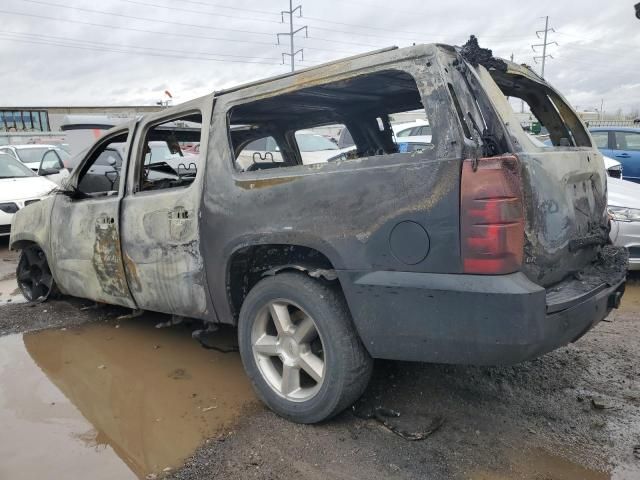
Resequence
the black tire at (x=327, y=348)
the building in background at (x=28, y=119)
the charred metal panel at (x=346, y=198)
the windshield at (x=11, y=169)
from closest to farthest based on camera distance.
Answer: the charred metal panel at (x=346, y=198), the black tire at (x=327, y=348), the windshield at (x=11, y=169), the building in background at (x=28, y=119)

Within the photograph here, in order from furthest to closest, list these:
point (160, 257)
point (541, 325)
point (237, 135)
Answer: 1. point (237, 135)
2. point (160, 257)
3. point (541, 325)

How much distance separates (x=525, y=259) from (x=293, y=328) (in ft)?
4.26

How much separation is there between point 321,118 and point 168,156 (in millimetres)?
1726

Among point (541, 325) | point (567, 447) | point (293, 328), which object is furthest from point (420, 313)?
point (567, 447)

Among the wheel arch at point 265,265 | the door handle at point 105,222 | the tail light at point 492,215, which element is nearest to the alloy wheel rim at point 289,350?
the wheel arch at point 265,265

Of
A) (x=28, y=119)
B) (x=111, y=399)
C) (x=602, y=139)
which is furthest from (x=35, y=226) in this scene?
(x=28, y=119)

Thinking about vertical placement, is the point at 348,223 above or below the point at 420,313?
above

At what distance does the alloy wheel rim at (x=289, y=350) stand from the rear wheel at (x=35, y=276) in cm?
315

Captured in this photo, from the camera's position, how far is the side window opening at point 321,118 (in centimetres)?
347

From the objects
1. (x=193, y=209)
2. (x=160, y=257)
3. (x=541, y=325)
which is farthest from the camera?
(x=160, y=257)

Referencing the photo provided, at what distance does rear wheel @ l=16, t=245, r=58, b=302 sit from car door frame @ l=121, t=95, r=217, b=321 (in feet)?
6.04

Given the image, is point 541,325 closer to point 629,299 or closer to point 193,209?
point 193,209

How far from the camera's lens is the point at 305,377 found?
3.06 meters

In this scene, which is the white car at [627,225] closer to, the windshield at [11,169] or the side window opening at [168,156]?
the side window opening at [168,156]
